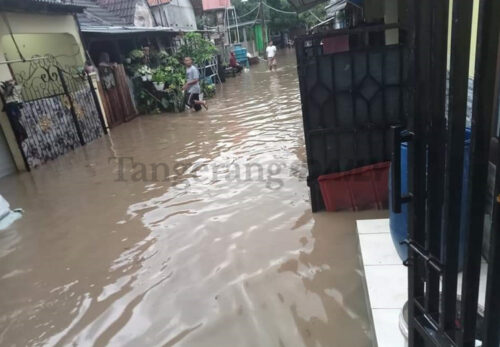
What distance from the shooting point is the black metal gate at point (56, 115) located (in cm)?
729

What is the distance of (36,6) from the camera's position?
25.5 ft

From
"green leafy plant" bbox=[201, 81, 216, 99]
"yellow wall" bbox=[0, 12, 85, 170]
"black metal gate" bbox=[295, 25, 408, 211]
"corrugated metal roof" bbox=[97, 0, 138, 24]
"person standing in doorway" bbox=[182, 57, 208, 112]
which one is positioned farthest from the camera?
"corrugated metal roof" bbox=[97, 0, 138, 24]

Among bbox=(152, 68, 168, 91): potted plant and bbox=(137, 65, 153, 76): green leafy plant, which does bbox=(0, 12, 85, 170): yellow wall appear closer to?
bbox=(137, 65, 153, 76): green leafy plant

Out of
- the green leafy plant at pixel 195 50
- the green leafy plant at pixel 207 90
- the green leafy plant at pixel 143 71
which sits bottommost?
the green leafy plant at pixel 207 90

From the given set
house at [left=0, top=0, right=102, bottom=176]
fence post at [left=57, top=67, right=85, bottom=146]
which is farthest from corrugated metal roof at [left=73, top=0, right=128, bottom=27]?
fence post at [left=57, top=67, right=85, bottom=146]

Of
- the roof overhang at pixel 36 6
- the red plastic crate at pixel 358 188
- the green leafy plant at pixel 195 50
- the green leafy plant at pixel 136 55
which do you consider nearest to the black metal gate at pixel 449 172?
the red plastic crate at pixel 358 188

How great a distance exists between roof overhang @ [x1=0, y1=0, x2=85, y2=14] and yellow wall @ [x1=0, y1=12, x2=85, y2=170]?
17 centimetres

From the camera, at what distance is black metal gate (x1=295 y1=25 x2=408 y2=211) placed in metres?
3.58

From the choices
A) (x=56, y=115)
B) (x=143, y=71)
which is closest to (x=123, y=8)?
(x=143, y=71)

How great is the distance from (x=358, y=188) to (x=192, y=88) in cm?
833

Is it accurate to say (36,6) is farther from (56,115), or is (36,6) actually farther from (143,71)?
(143,71)

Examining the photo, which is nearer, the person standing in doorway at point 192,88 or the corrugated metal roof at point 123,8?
the person standing in doorway at point 192,88

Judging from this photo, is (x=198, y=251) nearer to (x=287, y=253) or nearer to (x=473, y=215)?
(x=287, y=253)

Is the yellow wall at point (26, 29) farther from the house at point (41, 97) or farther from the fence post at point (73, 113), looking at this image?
the fence post at point (73, 113)
